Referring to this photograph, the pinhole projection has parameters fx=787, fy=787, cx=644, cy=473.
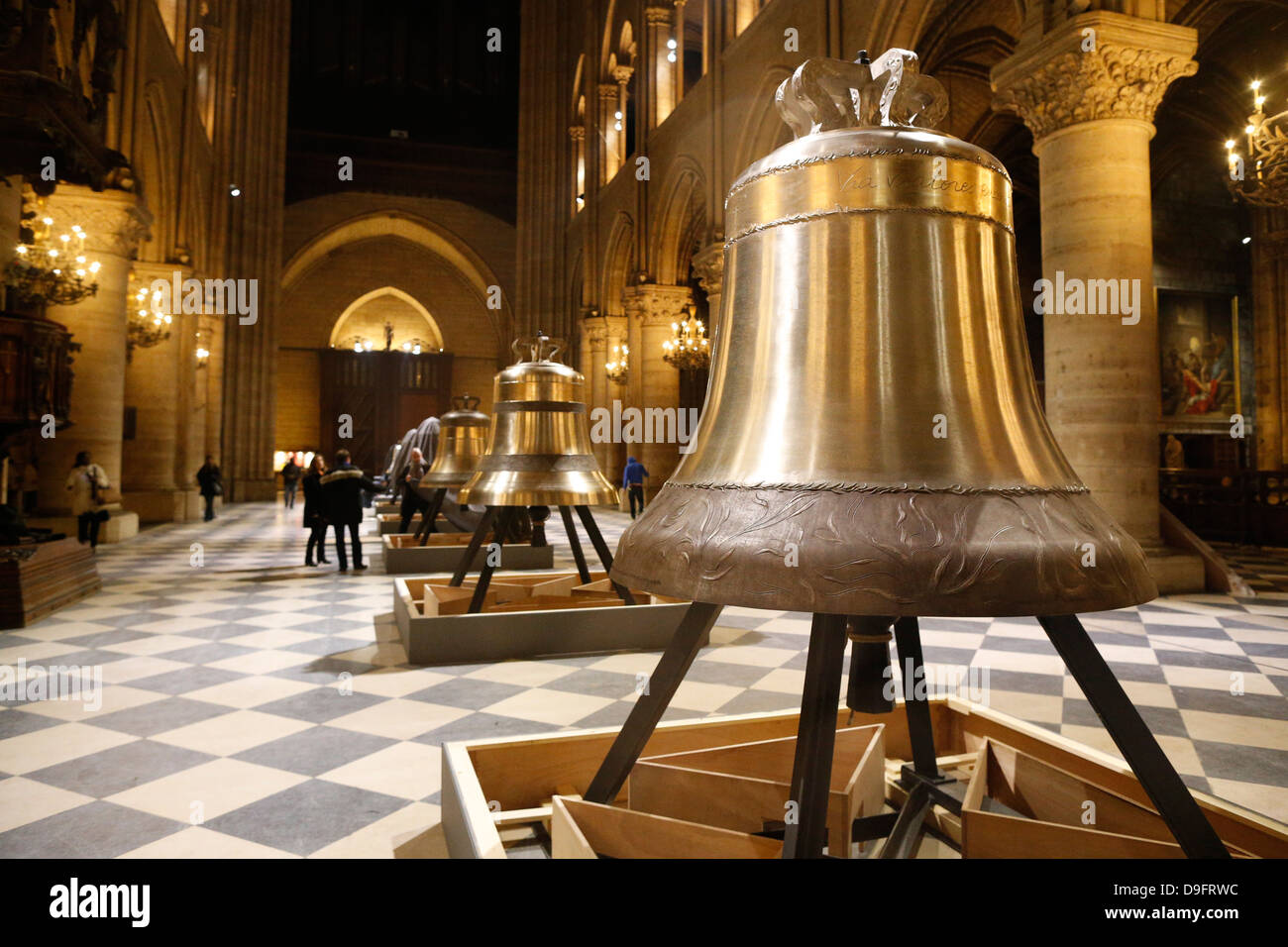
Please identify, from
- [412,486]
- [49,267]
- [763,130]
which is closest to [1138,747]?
[412,486]

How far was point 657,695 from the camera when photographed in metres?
1.48

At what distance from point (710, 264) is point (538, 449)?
1034 cm

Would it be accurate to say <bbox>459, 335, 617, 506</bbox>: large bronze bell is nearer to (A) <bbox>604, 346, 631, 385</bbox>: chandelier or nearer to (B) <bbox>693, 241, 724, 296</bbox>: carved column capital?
(B) <bbox>693, 241, 724, 296</bbox>: carved column capital

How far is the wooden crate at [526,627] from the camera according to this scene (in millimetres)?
4531

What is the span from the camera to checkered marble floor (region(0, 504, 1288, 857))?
2439 millimetres

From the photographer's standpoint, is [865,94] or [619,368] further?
[619,368]

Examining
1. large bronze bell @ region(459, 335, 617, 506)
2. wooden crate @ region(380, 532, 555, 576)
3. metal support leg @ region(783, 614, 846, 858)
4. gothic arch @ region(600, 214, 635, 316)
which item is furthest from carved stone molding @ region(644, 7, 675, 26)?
metal support leg @ region(783, 614, 846, 858)

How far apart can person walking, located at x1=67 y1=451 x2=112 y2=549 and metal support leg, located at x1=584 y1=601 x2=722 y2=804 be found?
1046 centimetres

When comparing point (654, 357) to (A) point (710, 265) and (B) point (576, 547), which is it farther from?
(B) point (576, 547)

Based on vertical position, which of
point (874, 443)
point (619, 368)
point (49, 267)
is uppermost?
point (619, 368)

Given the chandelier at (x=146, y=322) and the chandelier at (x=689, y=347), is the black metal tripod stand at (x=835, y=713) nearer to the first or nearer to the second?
the chandelier at (x=146, y=322)

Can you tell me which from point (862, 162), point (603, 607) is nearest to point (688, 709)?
point (603, 607)

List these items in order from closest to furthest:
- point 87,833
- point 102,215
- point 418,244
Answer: point 87,833
point 102,215
point 418,244

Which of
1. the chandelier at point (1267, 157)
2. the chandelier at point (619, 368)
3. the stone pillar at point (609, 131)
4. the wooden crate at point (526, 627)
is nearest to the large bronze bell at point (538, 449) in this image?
the wooden crate at point (526, 627)
